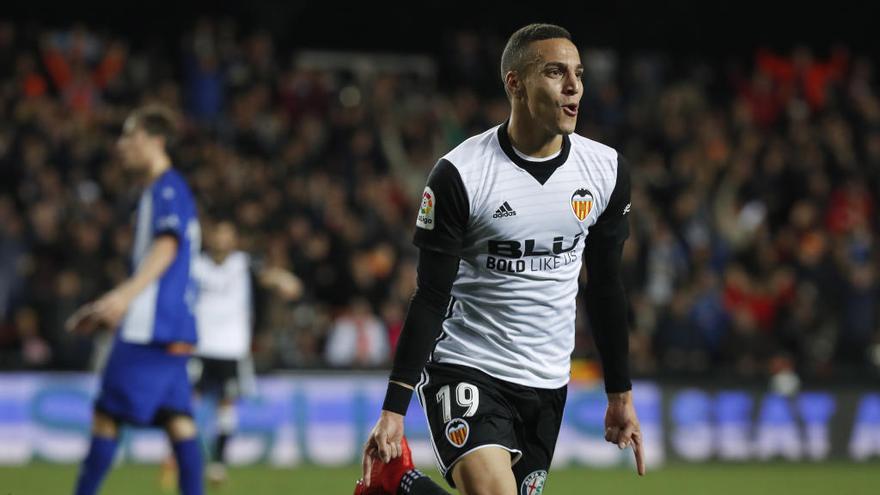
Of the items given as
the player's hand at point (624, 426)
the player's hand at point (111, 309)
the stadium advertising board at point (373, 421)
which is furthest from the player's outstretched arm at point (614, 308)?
the stadium advertising board at point (373, 421)

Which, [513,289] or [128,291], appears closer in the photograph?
[513,289]

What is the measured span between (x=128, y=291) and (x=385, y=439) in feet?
7.25

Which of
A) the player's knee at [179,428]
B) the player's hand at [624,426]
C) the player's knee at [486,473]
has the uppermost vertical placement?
the player's hand at [624,426]

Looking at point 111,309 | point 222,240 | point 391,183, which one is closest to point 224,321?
point 222,240

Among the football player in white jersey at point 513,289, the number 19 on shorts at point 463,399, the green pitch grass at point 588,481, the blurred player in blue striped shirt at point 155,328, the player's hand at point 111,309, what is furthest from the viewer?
the green pitch grass at point 588,481

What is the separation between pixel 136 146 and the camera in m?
7.07

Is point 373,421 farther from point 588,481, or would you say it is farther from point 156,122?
point 156,122

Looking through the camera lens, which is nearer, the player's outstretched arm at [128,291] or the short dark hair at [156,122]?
the player's outstretched arm at [128,291]

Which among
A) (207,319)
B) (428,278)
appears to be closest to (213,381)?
(207,319)

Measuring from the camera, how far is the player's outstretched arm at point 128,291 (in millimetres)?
6082

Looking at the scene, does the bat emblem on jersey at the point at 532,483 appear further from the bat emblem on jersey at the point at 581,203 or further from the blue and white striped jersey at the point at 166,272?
the blue and white striped jersey at the point at 166,272

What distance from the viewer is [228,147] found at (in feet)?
51.6

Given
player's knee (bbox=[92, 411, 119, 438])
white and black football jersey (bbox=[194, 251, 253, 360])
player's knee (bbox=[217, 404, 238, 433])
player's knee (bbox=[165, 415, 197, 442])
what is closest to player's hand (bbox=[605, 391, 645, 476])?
player's knee (bbox=[165, 415, 197, 442])

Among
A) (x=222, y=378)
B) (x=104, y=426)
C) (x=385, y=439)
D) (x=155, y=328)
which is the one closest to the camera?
(x=385, y=439)
